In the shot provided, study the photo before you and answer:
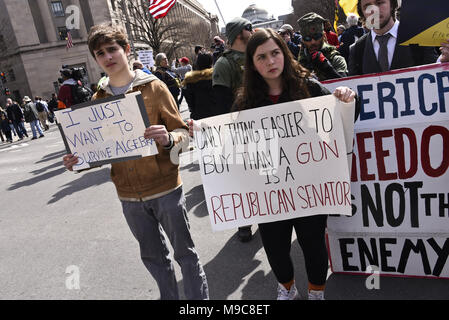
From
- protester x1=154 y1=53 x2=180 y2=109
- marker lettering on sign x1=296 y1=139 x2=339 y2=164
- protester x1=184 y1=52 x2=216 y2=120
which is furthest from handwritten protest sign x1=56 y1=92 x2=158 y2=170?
protester x1=154 y1=53 x2=180 y2=109

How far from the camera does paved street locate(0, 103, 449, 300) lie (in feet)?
8.53

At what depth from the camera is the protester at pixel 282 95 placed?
200 centimetres

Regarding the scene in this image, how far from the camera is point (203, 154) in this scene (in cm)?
215

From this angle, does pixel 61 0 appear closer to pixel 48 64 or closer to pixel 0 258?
pixel 48 64

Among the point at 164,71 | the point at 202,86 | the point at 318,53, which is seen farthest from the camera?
the point at 164,71

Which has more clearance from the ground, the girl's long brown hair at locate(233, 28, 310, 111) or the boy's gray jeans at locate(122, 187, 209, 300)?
the girl's long brown hair at locate(233, 28, 310, 111)

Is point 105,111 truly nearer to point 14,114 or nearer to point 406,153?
point 406,153

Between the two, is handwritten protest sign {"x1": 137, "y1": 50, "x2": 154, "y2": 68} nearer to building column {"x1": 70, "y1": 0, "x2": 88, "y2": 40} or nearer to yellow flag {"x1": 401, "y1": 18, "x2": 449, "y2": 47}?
yellow flag {"x1": 401, "y1": 18, "x2": 449, "y2": 47}

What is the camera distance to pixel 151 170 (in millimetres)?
2117

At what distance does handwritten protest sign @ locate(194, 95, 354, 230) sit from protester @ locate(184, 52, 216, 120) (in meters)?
2.12

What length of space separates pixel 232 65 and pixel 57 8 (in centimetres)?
4889

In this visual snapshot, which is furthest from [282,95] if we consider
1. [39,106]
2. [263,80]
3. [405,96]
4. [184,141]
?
[39,106]

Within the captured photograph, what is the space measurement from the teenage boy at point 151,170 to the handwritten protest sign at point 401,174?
43.4 inches
